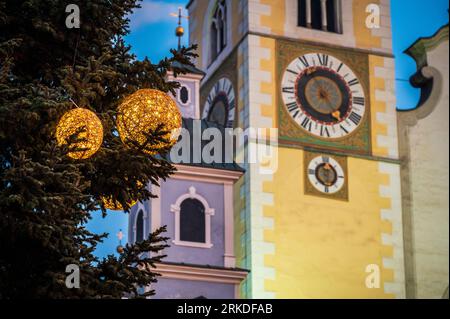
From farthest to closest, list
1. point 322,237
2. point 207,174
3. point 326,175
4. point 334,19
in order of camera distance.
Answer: point 334,19 < point 326,175 < point 322,237 < point 207,174

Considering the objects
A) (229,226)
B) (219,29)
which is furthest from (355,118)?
(219,29)

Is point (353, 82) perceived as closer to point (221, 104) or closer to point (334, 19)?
point (334, 19)

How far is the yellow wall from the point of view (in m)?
20.4

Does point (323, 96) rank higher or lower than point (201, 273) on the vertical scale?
higher

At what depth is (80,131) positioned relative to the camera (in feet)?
27.9

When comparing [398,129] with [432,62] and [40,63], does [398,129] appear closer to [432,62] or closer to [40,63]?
[432,62]

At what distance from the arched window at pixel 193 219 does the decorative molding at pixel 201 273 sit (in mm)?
548

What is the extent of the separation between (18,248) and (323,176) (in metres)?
12.8

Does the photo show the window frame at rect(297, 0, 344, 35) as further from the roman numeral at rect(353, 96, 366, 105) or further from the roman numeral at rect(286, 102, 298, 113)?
the roman numeral at rect(286, 102, 298, 113)

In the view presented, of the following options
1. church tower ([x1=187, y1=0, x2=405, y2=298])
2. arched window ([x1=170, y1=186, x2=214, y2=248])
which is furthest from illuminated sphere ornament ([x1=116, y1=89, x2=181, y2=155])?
church tower ([x1=187, y1=0, x2=405, y2=298])

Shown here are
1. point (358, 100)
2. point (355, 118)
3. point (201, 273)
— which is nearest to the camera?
point (201, 273)

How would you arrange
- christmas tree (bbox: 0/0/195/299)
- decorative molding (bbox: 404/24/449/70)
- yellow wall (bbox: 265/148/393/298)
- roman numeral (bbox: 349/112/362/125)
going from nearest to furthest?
1. christmas tree (bbox: 0/0/195/299)
2. yellow wall (bbox: 265/148/393/298)
3. roman numeral (bbox: 349/112/362/125)
4. decorative molding (bbox: 404/24/449/70)

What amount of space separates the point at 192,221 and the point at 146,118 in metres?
11.9
